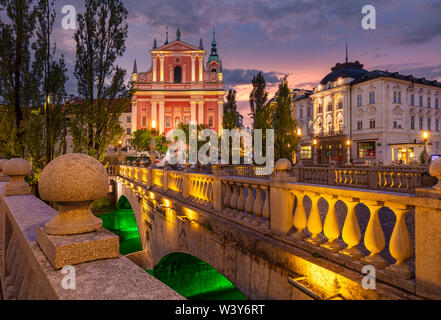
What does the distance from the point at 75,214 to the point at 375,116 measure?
4259 centimetres

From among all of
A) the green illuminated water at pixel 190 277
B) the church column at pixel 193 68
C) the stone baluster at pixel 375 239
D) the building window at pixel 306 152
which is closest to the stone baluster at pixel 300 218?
the stone baluster at pixel 375 239

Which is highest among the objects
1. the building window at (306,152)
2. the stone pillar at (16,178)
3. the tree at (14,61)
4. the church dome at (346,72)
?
the church dome at (346,72)

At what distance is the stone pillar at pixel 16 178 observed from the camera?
5453mm

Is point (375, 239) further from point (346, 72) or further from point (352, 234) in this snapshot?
point (346, 72)

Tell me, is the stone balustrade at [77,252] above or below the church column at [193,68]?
below

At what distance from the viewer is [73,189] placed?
2.34 meters

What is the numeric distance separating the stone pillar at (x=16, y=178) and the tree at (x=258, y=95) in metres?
23.5

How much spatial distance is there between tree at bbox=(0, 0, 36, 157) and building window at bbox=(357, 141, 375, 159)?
39476 mm

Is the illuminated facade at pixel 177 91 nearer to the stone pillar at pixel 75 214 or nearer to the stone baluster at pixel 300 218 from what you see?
the stone baluster at pixel 300 218

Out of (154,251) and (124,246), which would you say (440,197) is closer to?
(154,251)

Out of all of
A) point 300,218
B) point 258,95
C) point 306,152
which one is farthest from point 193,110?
point 300,218

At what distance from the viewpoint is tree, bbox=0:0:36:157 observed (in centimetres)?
1151
